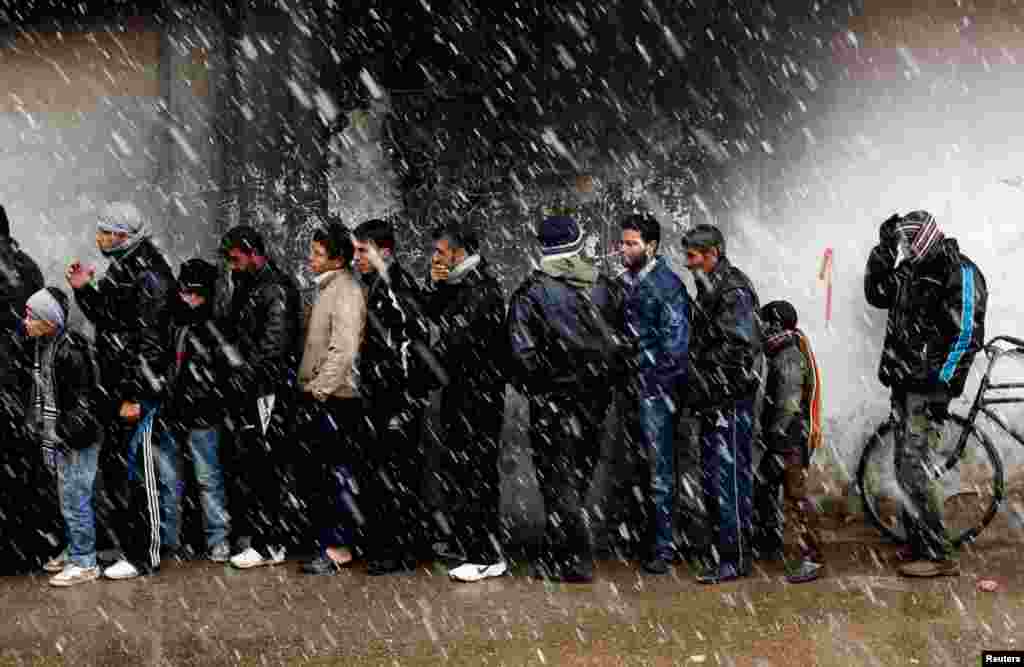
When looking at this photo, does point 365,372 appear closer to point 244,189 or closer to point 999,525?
point 244,189

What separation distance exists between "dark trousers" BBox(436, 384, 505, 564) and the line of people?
1 cm

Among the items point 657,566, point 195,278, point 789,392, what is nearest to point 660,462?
point 657,566

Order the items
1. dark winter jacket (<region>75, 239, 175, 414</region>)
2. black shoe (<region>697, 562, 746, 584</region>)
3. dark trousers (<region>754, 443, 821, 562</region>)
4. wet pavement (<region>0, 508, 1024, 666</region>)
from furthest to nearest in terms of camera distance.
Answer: dark winter jacket (<region>75, 239, 175, 414</region>) → dark trousers (<region>754, 443, 821, 562</region>) → black shoe (<region>697, 562, 746, 584</region>) → wet pavement (<region>0, 508, 1024, 666</region>)

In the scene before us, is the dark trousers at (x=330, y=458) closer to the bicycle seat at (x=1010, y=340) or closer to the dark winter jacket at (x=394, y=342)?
the dark winter jacket at (x=394, y=342)

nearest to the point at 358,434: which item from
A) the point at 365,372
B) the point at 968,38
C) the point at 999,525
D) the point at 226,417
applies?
the point at 365,372

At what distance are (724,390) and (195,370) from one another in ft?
10.5

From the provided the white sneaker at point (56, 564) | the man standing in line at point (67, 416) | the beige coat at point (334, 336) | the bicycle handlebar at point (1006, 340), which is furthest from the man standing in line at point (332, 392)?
the bicycle handlebar at point (1006, 340)

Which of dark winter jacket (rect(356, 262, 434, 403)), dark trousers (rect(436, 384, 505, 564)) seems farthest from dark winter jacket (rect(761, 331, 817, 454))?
dark winter jacket (rect(356, 262, 434, 403))

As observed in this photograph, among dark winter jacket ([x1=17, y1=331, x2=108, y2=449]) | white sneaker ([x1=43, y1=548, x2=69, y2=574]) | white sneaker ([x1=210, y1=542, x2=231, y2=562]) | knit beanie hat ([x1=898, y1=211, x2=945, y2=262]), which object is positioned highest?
knit beanie hat ([x1=898, y1=211, x2=945, y2=262])

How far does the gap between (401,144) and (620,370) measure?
3123 mm

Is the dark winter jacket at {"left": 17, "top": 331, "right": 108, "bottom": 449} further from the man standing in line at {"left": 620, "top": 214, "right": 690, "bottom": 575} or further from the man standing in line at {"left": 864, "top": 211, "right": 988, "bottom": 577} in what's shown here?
the man standing in line at {"left": 864, "top": 211, "right": 988, "bottom": 577}

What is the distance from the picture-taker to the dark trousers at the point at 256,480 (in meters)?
8.05

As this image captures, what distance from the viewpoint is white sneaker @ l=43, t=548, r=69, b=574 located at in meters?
7.91

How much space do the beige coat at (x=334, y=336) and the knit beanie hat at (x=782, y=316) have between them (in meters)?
2.48
